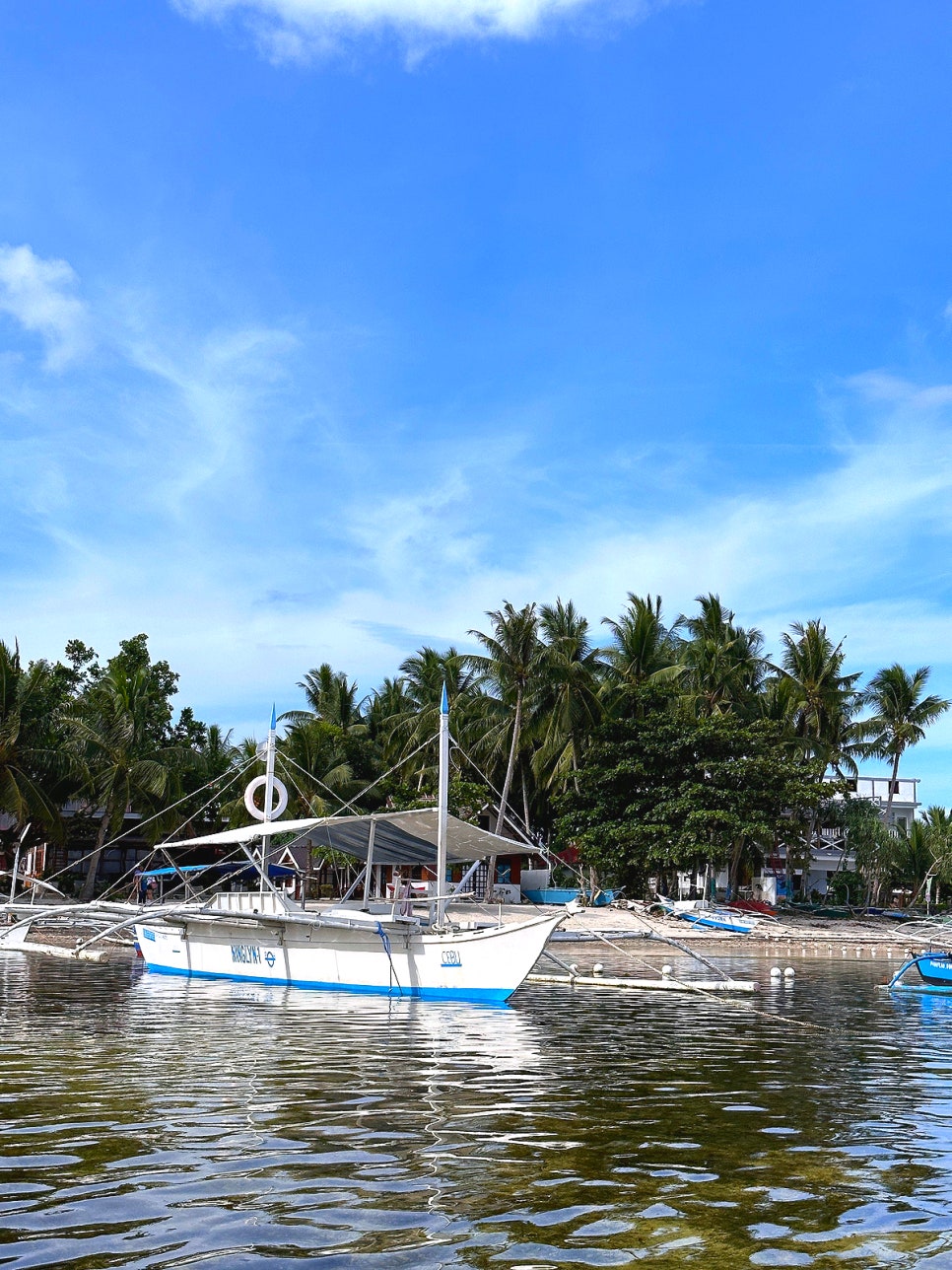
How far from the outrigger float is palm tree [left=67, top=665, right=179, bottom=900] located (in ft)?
66.2

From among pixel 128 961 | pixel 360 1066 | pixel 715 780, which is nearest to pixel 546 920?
pixel 360 1066

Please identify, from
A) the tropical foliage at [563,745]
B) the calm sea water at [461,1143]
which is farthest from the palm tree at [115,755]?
the calm sea water at [461,1143]

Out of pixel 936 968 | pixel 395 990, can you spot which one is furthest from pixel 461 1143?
pixel 936 968

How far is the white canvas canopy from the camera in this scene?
20766mm

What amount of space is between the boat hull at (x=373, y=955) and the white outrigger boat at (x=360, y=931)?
0.7 inches

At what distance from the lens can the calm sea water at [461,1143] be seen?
6.09 metres

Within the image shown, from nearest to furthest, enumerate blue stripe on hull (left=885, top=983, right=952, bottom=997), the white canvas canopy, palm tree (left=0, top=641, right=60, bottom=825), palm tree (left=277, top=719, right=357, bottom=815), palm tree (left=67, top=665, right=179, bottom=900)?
the white canvas canopy → blue stripe on hull (left=885, top=983, right=952, bottom=997) → palm tree (left=0, top=641, right=60, bottom=825) → palm tree (left=67, top=665, right=179, bottom=900) → palm tree (left=277, top=719, right=357, bottom=815)

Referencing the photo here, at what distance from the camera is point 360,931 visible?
1927cm

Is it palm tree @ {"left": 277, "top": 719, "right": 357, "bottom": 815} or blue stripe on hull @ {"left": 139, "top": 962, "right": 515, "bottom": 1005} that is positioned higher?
palm tree @ {"left": 277, "top": 719, "right": 357, "bottom": 815}

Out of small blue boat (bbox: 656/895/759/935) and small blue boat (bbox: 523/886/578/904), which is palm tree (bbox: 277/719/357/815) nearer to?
small blue boat (bbox: 523/886/578/904)

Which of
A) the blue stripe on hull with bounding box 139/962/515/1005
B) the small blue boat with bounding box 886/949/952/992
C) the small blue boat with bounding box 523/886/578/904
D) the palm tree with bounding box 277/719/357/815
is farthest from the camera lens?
the small blue boat with bounding box 523/886/578/904

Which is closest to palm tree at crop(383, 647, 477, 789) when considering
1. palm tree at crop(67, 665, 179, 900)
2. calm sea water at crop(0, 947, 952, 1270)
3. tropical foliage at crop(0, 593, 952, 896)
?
tropical foliage at crop(0, 593, 952, 896)

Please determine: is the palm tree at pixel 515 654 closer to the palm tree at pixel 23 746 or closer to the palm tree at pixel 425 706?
the palm tree at pixel 425 706

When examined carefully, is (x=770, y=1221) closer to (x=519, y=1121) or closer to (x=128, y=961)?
(x=519, y=1121)
